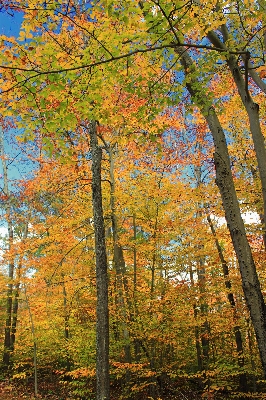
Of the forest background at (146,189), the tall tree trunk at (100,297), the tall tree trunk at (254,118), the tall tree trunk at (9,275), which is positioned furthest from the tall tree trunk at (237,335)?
the tall tree trunk at (9,275)

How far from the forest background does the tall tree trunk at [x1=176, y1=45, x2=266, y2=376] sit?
0.6 inches

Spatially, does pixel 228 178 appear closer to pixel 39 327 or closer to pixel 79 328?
pixel 79 328

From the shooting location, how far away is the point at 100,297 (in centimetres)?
743

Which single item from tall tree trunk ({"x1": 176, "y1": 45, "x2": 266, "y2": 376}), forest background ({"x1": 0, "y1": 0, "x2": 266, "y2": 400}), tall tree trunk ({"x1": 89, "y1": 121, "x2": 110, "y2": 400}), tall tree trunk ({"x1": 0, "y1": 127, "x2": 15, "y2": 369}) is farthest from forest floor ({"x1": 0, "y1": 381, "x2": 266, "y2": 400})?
tall tree trunk ({"x1": 176, "y1": 45, "x2": 266, "y2": 376})

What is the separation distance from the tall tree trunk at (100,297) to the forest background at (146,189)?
0.10 ft

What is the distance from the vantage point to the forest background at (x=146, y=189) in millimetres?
3684

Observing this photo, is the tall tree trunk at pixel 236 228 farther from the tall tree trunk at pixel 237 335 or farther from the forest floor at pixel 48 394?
the forest floor at pixel 48 394

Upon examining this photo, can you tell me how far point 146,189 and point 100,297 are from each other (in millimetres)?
3724

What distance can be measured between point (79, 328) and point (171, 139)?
10.0 m

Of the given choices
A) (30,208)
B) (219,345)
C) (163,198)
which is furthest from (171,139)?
(219,345)

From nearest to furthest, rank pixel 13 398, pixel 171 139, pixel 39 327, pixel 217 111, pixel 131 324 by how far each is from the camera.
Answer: pixel 217 111 < pixel 131 324 < pixel 13 398 < pixel 39 327 < pixel 171 139

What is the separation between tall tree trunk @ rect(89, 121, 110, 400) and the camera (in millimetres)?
6973

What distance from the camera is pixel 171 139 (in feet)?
52.2

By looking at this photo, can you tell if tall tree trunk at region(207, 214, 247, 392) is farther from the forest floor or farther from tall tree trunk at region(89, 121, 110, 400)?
tall tree trunk at region(89, 121, 110, 400)
